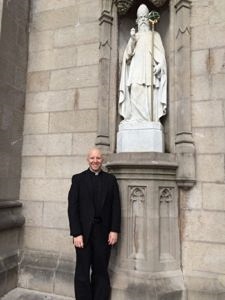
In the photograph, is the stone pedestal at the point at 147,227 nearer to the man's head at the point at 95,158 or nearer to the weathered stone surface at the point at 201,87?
the man's head at the point at 95,158

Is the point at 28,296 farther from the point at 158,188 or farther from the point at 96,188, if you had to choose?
the point at 158,188

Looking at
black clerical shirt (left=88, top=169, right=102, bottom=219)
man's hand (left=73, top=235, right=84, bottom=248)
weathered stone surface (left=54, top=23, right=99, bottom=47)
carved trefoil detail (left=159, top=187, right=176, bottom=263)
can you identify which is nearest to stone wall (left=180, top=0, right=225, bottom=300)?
carved trefoil detail (left=159, top=187, right=176, bottom=263)

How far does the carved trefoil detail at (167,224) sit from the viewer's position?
3203 millimetres

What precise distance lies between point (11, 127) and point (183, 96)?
215 centimetres

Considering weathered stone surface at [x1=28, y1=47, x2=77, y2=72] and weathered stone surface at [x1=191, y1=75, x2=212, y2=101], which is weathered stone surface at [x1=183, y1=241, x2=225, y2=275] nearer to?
weathered stone surface at [x1=191, y1=75, x2=212, y2=101]

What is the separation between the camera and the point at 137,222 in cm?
320

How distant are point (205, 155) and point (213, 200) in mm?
473

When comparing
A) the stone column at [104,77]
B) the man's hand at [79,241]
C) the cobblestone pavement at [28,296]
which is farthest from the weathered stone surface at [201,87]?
the cobblestone pavement at [28,296]

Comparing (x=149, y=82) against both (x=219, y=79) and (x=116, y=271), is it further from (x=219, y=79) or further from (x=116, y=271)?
(x=116, y=271)

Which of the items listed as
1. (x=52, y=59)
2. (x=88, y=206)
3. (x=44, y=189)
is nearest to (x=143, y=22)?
(x=52, y=59)

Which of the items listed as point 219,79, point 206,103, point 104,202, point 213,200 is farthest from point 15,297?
point 219,79

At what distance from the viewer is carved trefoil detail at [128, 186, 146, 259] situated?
317 centimetres

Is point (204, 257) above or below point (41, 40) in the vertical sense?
below

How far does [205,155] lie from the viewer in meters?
3.32
